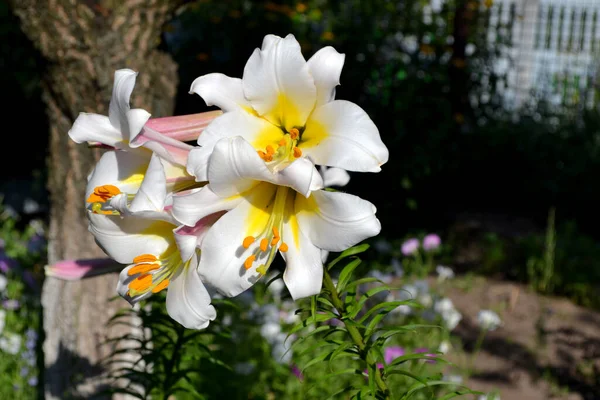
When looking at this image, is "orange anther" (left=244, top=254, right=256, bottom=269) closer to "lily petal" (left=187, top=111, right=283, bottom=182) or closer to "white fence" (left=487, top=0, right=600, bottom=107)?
"lily petal" (left=187, top=111, right=283, bottom=182)

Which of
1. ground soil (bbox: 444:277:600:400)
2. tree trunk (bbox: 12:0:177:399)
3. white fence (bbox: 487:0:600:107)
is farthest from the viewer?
white fence (bbox: 487:0:600:107)

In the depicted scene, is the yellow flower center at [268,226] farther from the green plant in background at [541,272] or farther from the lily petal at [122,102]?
the green plant in background at [541,272]

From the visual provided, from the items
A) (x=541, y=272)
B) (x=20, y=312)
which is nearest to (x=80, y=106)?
(x=20, y=312)

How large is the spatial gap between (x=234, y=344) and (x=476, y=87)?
3.76 m

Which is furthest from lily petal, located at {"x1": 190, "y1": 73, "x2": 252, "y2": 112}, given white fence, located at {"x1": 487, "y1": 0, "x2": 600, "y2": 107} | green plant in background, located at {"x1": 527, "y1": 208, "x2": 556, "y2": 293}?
white fence, located at {"x1": 487, "y1": 0, "x2": 600, "y2": 107}

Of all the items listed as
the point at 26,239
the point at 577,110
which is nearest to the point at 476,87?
the point at 577,110

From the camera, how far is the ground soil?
12.1 feet

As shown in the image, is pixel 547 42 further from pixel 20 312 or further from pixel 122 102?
pixel 122 102

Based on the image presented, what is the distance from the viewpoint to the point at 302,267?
1.14 meters

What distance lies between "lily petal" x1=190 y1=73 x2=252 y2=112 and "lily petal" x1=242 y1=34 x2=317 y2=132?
0.05 feet

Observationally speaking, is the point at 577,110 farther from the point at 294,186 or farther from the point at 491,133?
the point at 294,186

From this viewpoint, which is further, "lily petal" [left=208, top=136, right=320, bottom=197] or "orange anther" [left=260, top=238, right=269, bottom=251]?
"orange anther" [left=260, top=238, right=269, bottom=251]

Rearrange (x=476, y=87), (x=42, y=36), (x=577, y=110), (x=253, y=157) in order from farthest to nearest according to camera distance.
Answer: (x=577, y=110), (x=476, y=87), (x=42, y=36), (x=253, y=157)

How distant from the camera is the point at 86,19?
2.46 meters
